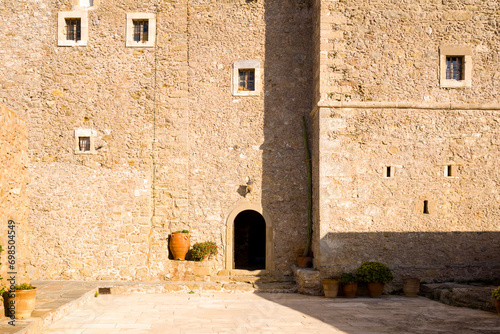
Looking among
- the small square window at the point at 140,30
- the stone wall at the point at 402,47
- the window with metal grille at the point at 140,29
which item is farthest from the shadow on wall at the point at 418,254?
the window with metal grille at the point at 140,29

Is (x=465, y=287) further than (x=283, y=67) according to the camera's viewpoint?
No

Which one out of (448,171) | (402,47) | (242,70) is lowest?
(448,171)

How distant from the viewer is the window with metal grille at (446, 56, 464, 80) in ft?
Answer: 34.4

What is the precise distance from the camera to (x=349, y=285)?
9617mm

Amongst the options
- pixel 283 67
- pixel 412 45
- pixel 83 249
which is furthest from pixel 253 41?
pixel 83 249

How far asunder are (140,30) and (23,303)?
25.6 feet

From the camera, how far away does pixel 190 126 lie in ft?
37.7

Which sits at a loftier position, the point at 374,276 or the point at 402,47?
the point at 402,47

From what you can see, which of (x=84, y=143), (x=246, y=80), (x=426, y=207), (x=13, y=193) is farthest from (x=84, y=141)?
(x=426, y=207)

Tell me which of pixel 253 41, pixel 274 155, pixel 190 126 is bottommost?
pixel 274 155

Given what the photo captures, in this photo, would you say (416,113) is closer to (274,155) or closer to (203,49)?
(274,155)

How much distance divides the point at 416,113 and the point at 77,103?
854 cm

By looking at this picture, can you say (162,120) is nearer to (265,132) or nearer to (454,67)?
(265,132)

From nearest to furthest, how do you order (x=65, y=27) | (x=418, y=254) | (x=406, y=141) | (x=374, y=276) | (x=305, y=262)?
1. (x=374, y=276)
2. (x=418, y=254)
3. (x=406, y=141)
4. (x=305, y=262)
5. (x=65, y=27)
